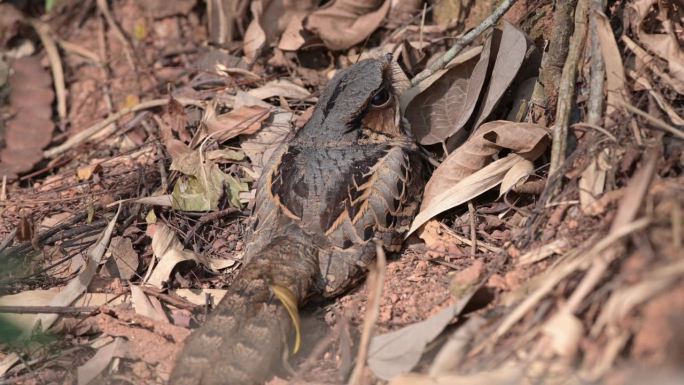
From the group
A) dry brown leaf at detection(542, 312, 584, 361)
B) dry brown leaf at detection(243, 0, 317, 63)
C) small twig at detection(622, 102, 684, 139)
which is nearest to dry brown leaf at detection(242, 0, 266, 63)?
dry brown leaf at detection(243, 0, 317, 63)

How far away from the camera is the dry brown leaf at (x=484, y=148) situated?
374cm

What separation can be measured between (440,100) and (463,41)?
0.45 m

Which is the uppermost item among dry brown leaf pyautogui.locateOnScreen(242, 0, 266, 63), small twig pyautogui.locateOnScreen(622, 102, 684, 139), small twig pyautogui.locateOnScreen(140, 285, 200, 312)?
small twig pyautogui.locateOnScreen(622, 102, 684, 139)

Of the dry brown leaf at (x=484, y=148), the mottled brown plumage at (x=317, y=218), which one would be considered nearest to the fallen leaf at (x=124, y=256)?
the mottled brown plumage at (x=317, y=218)

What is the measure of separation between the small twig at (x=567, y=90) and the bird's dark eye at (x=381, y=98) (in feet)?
3.33

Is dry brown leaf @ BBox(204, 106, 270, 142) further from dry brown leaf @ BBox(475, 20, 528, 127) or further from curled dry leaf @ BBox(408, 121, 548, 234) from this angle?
dry brown leaf @ BBox(475, 20, 528, 127)

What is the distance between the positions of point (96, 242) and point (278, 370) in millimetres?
1558

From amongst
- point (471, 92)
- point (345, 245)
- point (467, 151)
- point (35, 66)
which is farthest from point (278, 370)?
point (35, 66)

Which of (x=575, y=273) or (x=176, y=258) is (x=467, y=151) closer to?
(x=575, y=273)

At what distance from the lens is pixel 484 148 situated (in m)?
3.93

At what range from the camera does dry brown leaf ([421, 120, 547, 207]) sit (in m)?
3.74

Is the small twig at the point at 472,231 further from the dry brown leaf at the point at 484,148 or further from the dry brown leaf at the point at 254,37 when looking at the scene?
the dry brown leaf at the point at 254,37

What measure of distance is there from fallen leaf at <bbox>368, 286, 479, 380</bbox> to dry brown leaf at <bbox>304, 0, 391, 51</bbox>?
2.56m

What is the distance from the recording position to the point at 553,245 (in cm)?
318
